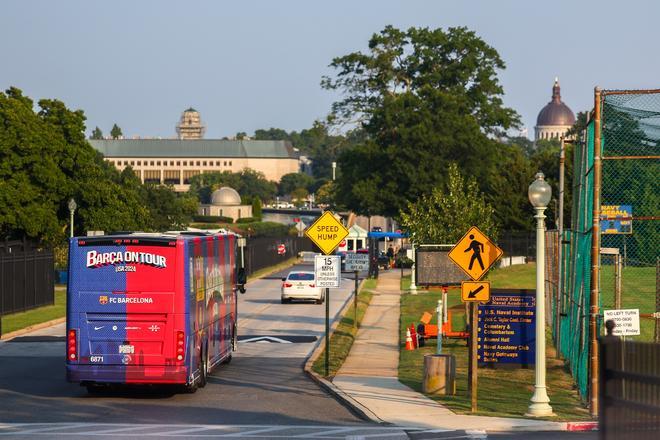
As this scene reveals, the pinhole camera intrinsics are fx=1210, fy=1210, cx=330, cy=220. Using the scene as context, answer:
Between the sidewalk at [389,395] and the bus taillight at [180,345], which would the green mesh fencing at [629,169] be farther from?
the bus taillight at [180,345]

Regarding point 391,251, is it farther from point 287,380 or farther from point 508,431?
point 508,431

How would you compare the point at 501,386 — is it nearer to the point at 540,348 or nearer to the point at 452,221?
the point at 540,348

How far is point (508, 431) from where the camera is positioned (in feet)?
55.9

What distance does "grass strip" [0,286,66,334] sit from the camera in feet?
120

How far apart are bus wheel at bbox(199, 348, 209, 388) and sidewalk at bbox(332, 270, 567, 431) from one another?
2478 mm

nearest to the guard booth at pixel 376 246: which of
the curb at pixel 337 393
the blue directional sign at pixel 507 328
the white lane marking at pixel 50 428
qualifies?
the curb at pixel 337 393

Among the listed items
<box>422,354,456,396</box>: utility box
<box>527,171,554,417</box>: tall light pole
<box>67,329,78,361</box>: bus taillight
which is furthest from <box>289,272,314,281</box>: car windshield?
<box>527,171,554,417</box>: tall light pole

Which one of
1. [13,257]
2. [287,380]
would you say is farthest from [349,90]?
[287,380]

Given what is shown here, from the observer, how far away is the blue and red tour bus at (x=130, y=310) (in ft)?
65.7

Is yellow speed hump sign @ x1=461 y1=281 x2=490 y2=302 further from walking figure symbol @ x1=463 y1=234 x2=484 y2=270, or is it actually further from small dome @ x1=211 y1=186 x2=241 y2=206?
small dome @ x1=211 y1=186 x2=241 y2=206

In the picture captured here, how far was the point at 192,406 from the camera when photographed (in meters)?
19.7

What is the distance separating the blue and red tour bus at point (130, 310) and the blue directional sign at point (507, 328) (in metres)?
7.47

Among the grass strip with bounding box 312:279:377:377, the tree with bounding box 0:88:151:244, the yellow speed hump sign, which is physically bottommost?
the grass strip with bounding box 312:279:377:377

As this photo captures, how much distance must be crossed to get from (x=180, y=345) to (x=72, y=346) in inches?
70.8
